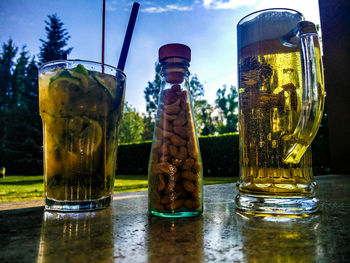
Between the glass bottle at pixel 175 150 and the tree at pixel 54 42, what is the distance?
52.4 ft

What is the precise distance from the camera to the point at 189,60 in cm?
69

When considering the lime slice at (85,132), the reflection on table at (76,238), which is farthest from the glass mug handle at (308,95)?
the lime slice at (85,132)

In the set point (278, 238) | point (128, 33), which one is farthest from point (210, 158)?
point (278, 238)

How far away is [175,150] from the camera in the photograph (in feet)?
2.06

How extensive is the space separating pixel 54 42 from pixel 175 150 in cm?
1750

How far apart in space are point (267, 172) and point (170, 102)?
0.29m

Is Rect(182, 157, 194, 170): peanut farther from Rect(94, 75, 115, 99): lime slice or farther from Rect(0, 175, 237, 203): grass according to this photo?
Rect(0, 175, 237, 203): grass

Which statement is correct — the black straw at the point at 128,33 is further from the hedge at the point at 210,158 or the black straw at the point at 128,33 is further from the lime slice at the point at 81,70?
the hedge at the point at 210,158

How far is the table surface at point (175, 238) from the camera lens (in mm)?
347

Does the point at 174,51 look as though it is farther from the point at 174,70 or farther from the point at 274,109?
the point at 274,109

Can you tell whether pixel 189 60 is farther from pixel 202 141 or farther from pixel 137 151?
pixel 137 151

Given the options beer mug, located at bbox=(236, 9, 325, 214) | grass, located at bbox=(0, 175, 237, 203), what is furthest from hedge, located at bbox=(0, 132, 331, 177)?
beer mug, located at bbox=(236, 9, 325, 214)

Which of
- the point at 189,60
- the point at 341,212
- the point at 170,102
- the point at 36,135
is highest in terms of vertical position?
the point at 36,135

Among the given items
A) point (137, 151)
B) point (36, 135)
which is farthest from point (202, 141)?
point (36, 135)
